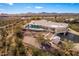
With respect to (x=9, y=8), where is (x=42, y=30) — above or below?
below

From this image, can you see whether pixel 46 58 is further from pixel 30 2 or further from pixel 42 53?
pixel 30 2

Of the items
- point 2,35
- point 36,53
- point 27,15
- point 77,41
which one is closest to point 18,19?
point 27,15

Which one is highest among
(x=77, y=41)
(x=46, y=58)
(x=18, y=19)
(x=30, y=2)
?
(x=30, y=2)

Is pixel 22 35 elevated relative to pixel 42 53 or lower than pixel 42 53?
elevated

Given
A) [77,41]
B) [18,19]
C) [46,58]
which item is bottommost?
[46,58]

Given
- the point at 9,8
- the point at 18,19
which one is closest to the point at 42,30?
the point at 18,19

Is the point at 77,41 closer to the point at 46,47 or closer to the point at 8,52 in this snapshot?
the point at 46,47

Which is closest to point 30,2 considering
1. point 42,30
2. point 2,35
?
point 42,30
